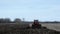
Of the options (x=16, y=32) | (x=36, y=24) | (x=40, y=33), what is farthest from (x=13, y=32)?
(x=36, y=24)

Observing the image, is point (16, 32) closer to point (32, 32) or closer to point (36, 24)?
point (32, 32)

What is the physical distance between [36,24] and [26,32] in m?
11.5

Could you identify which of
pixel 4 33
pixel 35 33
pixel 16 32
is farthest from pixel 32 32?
pixel 4 33

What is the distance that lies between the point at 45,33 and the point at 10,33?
4.63m

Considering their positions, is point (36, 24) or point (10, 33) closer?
point (10, 33)

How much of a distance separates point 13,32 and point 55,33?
5.81 meters

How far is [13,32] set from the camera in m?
23.5

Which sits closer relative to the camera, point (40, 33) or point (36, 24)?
point (40, 33)

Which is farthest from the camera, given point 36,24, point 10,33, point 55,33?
point 36,24

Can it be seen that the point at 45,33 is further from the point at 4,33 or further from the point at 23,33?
the point at 4,33

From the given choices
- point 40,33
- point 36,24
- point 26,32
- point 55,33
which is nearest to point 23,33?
point 26,32

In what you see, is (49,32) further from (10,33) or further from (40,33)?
(10,33)

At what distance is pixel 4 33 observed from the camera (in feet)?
77.9

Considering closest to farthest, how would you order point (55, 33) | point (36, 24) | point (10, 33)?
1. point (10, 33)
2. point (55, 33)
3. point (36, 24)
